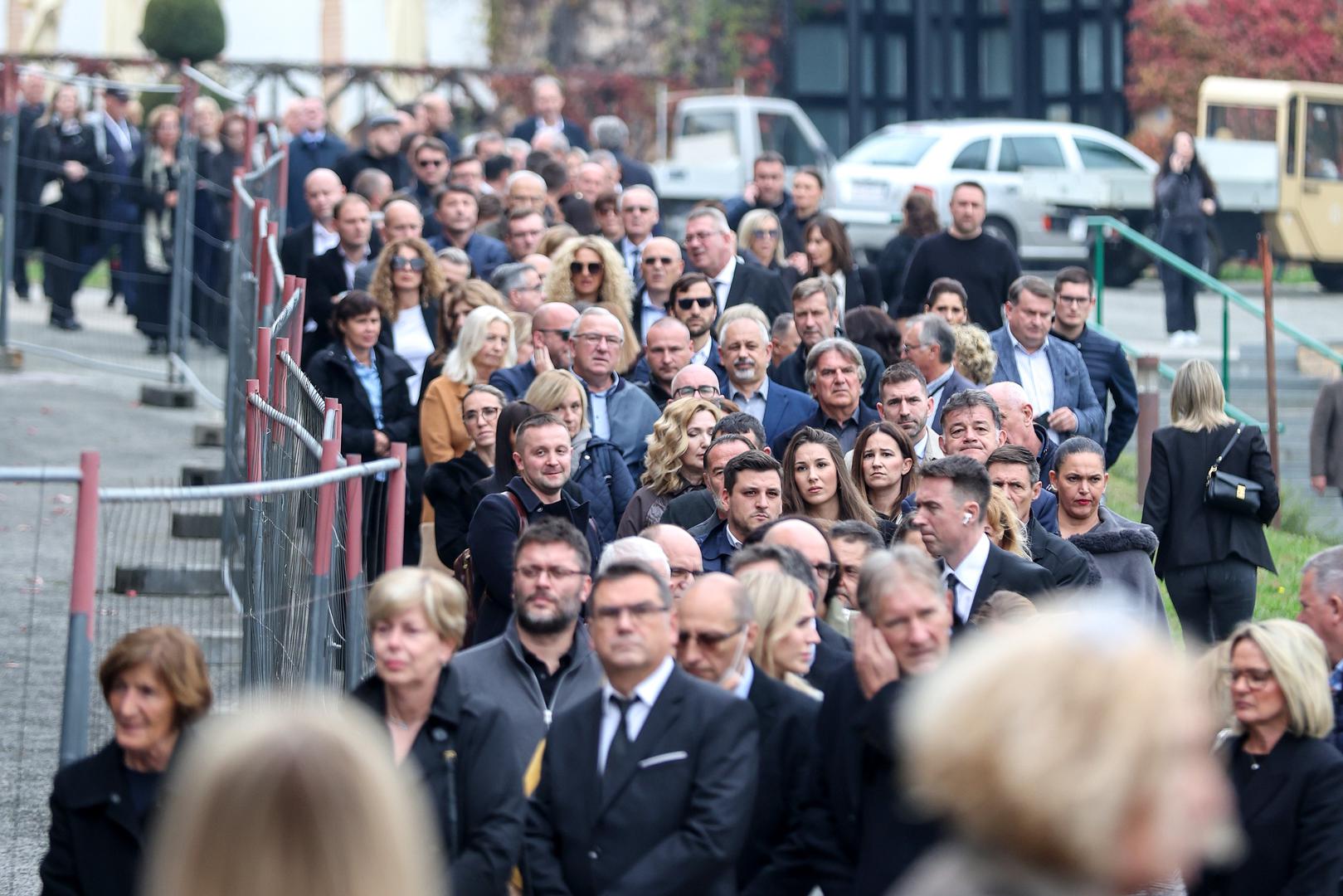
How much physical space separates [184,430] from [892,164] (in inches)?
452

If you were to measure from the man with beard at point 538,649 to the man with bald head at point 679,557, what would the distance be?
0.68 meters

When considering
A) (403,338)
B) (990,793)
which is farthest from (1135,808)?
(403,338)

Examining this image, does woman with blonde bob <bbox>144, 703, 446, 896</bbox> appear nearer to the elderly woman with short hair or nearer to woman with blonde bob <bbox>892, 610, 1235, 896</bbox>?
woman with blonde bob <bbox>892, 610, 1235, 896</bbox>

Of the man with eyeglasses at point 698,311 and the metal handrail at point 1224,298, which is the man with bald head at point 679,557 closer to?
the man with eyeglasses at point 698,311

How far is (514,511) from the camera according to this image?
807cm

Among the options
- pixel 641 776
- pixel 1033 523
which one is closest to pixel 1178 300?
pixel 1033 523

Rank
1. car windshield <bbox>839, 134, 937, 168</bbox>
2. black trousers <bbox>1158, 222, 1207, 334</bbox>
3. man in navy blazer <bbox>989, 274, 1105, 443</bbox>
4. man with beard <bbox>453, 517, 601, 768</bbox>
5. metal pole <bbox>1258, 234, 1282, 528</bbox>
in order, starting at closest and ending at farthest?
man with beard <bbox>453, 517, 601, 768</bbox> → man in navy blazer <bbox>989, 274, 1105, 443</bbox> → metal pole <bbox>1258, 234, 1282, 528</bbox> → black trousers <bbox>1158, 222, 1207, 334</bbox> → car windshield <bbox>839, 134, 937, 168</bbox>

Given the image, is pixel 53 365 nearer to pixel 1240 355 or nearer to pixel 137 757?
pixel 1240 355

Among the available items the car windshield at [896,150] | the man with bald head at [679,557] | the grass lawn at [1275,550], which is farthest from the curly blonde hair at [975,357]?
the car windshield at [896,150]

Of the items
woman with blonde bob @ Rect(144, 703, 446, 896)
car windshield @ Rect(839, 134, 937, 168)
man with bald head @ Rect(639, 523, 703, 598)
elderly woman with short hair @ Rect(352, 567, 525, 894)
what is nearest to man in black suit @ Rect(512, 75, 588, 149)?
car windshield @ Rect(839, 134, 937, 168)

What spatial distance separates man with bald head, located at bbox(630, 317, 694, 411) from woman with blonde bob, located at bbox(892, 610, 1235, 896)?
7.35m

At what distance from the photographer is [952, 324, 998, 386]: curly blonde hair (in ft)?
35.1

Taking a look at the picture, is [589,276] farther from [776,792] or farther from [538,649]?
[776,792]

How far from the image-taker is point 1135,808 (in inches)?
111
